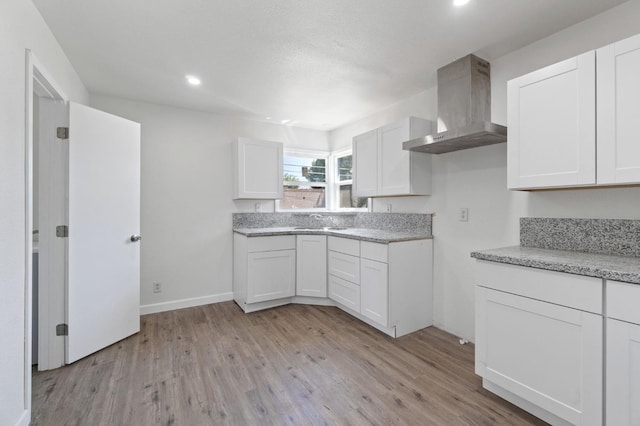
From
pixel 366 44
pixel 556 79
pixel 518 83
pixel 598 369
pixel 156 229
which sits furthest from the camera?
pixel 156 229

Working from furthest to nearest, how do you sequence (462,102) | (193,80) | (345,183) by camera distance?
(345,183) < (193,80) < (462,102)

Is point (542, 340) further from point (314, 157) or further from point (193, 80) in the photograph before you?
point (314, 157)

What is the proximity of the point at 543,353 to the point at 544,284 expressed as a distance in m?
0.37

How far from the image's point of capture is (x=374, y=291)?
280 centimetres

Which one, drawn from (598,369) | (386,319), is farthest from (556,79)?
(386,319)

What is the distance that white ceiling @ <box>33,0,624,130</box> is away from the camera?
1755 mm

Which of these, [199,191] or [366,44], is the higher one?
[366,44]

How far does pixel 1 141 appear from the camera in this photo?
1356 millimetres

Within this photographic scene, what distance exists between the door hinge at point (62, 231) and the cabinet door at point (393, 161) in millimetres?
2829

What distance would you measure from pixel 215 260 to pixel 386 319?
88.6 inches

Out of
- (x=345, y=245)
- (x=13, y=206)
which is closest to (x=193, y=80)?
Result: (x=13, y=206)

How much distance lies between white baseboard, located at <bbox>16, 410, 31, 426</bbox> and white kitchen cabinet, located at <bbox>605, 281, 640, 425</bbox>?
2.90m

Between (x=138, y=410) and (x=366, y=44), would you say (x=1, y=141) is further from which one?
(x=366, y=44)

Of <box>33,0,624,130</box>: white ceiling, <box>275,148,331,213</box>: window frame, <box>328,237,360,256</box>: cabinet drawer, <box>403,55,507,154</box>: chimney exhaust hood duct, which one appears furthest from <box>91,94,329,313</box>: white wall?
<box>403,55,507,154</box>: chimney exhaust hood duct
